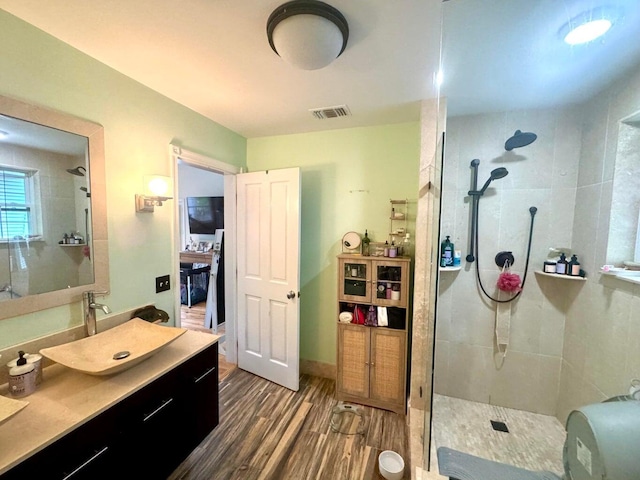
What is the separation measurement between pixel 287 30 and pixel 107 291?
5.66 ft

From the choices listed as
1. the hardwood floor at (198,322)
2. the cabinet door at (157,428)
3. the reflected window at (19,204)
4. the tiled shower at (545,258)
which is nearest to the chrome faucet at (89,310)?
the reflected window at (19,204)

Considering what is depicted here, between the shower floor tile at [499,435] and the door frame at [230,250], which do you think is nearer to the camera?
the shower floor tile at [499,435]

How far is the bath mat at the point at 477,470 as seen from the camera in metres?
1.41

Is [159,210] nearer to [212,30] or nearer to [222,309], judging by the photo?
[212,30]

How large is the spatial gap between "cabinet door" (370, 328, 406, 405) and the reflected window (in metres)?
2.23

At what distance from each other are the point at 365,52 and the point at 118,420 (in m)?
2.11

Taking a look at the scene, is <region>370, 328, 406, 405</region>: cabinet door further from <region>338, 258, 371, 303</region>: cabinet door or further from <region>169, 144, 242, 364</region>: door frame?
<region>169, 144, 242, 364</region>: door frame

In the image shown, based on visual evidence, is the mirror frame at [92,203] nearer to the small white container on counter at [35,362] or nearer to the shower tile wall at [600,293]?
the small white container on counter at [35,362]

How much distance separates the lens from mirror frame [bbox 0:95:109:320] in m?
1.18

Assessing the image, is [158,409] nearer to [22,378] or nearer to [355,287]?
[22,378]

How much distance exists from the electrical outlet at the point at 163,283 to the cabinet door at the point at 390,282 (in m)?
1.61

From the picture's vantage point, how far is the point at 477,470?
147 centimetres

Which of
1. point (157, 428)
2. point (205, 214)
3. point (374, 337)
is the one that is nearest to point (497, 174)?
point (374, 337)

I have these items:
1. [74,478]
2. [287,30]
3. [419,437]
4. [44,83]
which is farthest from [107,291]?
[419,437]
